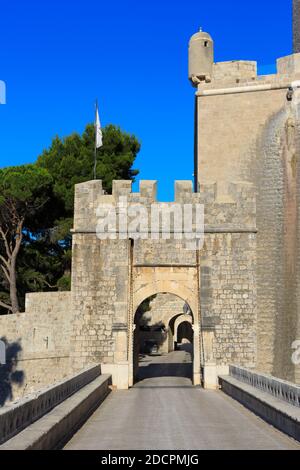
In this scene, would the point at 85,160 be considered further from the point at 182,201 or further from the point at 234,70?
the point at 182,201

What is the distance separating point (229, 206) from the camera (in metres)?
18.3

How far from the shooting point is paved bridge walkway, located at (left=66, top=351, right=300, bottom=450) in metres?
7.78

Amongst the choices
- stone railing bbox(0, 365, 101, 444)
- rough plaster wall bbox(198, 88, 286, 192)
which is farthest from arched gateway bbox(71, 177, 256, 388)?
stone railing bbox(0, 365, 101, 444)

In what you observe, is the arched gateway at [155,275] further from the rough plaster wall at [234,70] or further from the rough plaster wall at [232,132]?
the rough plaster wall at [234,70]

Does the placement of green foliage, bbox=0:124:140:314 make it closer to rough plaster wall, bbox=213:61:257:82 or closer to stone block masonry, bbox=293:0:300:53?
rough plaster wall, bbox=213:61:257:82

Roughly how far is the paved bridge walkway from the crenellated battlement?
5.33 meters

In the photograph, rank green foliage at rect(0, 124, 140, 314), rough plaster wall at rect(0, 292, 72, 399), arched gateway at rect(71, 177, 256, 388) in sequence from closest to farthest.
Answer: arched gateway at rect(71, 177, 256, 388)
rough plaster wall at rect(0, 292, 72, 399)
green foliage at rect(0, 124, 140, 314)

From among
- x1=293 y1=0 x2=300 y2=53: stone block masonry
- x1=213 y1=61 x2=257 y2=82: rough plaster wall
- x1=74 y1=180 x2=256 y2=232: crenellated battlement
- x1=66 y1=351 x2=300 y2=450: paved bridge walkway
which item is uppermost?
x1=293 y1=0 x2=300 y2=53: stone block masonry

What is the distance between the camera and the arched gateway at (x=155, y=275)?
17562 millimetres

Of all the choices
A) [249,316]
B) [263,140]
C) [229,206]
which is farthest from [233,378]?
[263,140]

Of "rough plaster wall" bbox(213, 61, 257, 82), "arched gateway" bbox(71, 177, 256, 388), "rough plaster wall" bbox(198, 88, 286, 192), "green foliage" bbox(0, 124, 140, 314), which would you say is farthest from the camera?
"green foliage" bbox(0, 124, 140, 314)

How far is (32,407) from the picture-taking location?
763cm

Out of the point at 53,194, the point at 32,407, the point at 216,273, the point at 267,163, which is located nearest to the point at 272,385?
the point at 32,407

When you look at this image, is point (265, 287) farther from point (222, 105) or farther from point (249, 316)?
point (222, 105)
